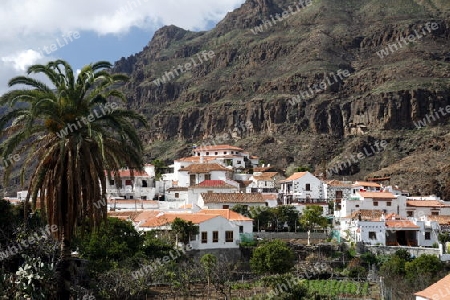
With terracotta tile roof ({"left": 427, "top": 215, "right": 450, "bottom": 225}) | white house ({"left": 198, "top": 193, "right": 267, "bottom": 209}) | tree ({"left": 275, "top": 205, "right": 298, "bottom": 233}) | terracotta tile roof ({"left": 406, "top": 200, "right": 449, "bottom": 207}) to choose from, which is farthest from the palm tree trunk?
Result: terracotta tile roof ({"left": 406, "top": 200, "right": 449, "bottom": 207})

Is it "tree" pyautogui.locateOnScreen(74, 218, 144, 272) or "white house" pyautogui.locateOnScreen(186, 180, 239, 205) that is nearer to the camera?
"tree" pyautogui.locateOnScreen(74, 218, 144, 272)

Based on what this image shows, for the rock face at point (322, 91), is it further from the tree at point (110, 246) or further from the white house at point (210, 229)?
the tree at point (110, 246)

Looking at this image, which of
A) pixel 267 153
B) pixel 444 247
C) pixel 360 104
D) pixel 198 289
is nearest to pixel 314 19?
pixel 360 104

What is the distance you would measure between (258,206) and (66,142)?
37.1 meters

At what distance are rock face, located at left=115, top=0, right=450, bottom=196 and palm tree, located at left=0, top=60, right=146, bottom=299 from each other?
74523mm

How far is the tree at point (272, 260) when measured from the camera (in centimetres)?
3338

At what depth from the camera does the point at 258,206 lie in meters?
50.1

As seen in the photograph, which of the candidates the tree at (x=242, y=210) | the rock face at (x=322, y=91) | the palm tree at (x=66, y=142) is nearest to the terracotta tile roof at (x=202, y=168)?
the tree at (x=242, y=210)

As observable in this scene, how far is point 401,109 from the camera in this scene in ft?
389

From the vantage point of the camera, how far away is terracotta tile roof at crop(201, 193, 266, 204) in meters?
50.0

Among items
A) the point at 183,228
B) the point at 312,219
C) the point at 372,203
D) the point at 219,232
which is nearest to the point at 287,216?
the point at 312,219

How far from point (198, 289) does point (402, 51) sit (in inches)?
4778

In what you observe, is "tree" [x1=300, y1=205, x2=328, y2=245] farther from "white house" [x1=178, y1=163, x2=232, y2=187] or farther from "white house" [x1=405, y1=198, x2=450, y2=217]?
"white house" [x1=178, y1=163, x2=232, y2=187]

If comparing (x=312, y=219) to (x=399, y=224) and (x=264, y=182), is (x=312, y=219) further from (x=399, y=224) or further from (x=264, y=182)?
(x=264, y=182)
